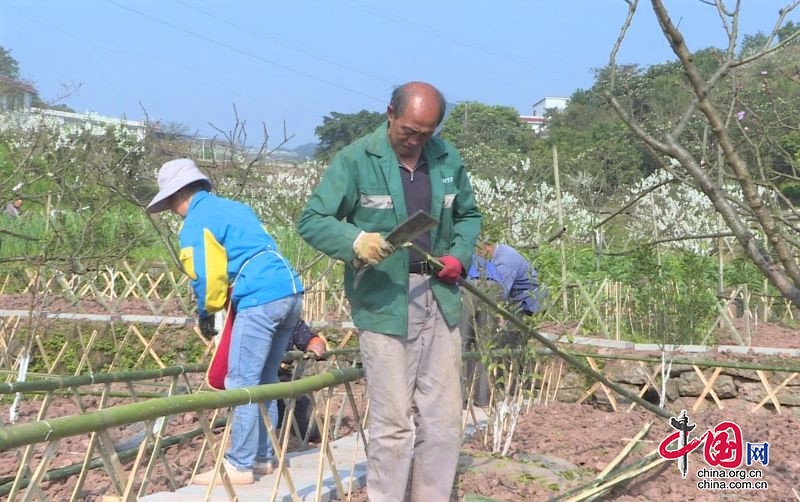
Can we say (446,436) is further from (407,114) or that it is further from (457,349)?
(407,114)

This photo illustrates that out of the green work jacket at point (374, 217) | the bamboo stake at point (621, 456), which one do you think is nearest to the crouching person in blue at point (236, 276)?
the green work jacket at point (374, 217)

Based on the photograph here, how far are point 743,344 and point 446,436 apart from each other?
17.7 feet

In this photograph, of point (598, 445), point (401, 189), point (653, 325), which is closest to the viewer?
point (401, 189)

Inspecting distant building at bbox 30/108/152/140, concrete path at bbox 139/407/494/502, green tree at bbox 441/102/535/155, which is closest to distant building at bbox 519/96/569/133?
green tree at bbox 441/102/535/155

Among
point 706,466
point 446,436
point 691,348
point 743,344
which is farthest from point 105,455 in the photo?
point 743,344

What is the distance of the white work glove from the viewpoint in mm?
3322

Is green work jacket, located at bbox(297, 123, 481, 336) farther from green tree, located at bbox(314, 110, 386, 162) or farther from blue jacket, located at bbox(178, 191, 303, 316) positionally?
green tree, located at bbox(314, 110, 386, 162)

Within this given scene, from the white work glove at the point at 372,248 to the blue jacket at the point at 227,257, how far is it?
39.8 inches

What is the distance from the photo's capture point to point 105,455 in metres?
2.61

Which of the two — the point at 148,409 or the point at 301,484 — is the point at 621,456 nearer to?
the point at 301,484

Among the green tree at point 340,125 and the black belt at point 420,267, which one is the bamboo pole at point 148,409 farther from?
the green tree at point 340,125

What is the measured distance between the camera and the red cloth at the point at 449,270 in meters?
3.65

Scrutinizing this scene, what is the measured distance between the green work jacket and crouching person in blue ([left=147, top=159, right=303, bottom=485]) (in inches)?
27.1

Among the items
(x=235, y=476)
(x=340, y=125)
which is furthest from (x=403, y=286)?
(x=340, y=125)
